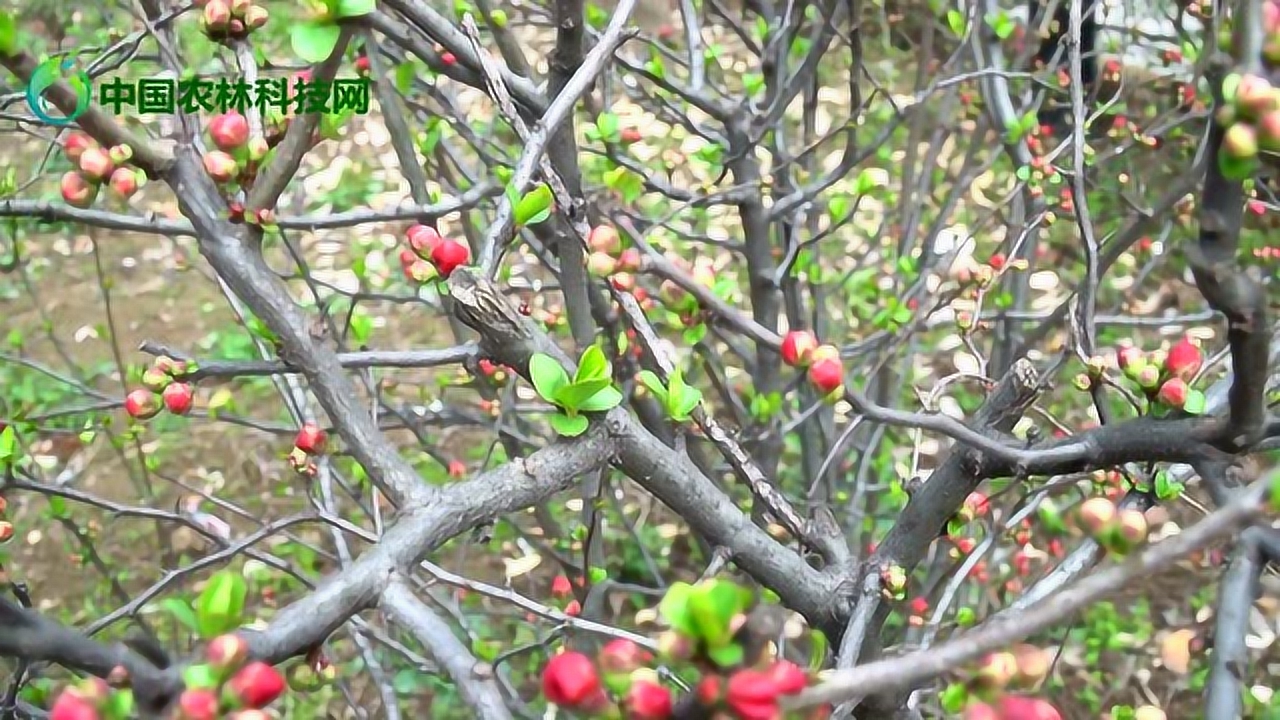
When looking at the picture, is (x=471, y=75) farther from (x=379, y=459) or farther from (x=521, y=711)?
(x=521, y=711)

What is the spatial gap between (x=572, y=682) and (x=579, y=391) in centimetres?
27

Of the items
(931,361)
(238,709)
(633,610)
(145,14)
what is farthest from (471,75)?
(931,361)

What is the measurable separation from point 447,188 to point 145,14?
534 mm

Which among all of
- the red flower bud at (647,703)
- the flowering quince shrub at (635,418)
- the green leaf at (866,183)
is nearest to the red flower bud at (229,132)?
the flowering quince shrub at (635,418)

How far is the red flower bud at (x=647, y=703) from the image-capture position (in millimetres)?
491

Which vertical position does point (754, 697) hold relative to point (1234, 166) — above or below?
below

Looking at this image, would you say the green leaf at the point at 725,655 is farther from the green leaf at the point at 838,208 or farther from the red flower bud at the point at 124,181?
the green leaf at the point at 838,208

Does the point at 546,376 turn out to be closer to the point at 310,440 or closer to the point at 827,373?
the point at 827,373

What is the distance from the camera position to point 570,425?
0.76 m

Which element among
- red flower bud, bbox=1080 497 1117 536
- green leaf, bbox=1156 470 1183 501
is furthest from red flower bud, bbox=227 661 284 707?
green leaf, bbox=1156 470 1183 501

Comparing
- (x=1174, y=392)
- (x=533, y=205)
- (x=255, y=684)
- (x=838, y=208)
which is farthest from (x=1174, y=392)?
(x=838, y=208)

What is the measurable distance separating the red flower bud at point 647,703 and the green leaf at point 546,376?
0.91ft

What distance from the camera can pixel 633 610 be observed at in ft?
7.85

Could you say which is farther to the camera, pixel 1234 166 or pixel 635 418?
pixel 635 418
